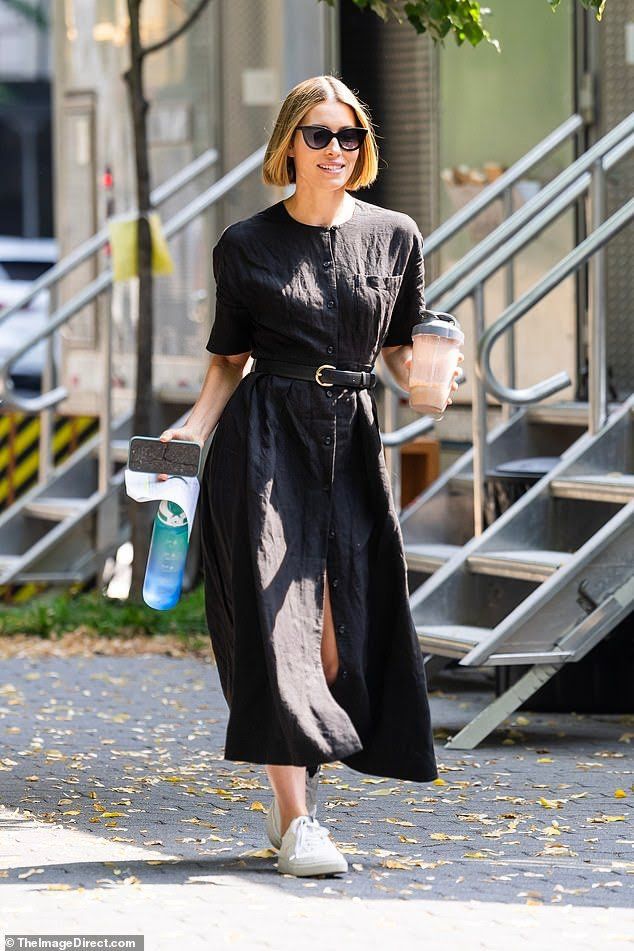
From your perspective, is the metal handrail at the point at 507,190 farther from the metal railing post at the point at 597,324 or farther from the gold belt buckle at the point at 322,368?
the gold belt buckle at the point at 322,368

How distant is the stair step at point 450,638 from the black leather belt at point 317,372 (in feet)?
6.94

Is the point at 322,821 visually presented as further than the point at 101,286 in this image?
No

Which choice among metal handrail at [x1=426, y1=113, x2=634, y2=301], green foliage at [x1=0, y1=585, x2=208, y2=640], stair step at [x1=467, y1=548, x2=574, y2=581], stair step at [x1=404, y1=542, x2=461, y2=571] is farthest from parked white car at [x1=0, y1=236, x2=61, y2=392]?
stair step at [x1=467, y1=548, x2=574, y2=581]

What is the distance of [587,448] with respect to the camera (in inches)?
303

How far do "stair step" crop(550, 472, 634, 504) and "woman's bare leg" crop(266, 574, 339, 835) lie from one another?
2433 mm

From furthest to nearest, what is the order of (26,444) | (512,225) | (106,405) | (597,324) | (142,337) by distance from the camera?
(26,444) → (106,405) → (142,337) → (512,225) → (597,324)

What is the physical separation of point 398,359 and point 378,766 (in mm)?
1095

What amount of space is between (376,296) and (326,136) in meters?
0.43

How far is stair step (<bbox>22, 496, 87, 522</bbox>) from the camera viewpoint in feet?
37.4

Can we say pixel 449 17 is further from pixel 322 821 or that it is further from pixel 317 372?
pixel 322 821

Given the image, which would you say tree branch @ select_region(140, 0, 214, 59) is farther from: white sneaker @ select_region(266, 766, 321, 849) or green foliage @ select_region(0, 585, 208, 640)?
white sneaker @ select_region(266, 766, 321, 849)

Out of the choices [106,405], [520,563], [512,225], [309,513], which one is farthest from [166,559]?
[106,405]

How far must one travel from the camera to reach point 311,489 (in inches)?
204

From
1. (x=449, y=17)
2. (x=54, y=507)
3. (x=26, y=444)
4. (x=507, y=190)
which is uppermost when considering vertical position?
(x=449, y=17)
